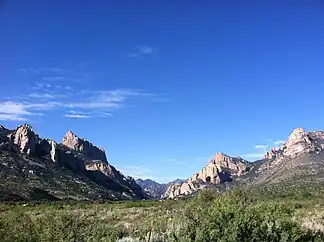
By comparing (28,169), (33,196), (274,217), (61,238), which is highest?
(28,169)

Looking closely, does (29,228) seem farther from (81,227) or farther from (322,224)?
(322,224)

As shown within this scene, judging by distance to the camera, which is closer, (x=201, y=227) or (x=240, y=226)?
(x=240, y=226)

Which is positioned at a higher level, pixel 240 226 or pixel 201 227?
pixel 240 226

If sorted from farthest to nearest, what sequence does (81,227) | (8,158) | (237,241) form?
(8,158) < (81,227) < (237,241)

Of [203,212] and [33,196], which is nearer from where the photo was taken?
[203,212]

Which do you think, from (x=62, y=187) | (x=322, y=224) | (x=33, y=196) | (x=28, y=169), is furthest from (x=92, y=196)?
(x=322, y=224)

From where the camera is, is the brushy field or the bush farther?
the brushy field

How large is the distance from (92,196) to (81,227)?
17887cm

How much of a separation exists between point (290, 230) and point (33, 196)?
144124mm

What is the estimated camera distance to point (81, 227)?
25.1 metres

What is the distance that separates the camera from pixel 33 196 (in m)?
156

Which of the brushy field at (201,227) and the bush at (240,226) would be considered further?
the brushy field at (201,227)

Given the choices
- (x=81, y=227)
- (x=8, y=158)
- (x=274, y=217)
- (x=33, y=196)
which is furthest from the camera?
(x=8, y=158)

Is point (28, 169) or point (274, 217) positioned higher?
point (28, 169)
